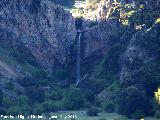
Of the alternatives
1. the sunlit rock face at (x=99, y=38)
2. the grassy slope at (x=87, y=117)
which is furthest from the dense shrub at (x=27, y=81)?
the sunlit rock face at (x=99, y=38)

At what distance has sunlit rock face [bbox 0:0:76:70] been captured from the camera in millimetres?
93875

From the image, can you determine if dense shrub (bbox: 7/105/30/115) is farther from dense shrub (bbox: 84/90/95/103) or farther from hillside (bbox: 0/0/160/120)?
dense shrub (bbox: 84/90/95/103)

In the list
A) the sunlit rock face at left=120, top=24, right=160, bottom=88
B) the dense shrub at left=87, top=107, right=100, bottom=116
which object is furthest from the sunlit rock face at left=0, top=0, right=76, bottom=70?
the dense shrub at left=87, top=107, right=100, bottom=116

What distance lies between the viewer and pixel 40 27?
9612cm

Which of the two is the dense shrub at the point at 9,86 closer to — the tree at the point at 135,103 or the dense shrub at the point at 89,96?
the dense shrub at the point at 89,96

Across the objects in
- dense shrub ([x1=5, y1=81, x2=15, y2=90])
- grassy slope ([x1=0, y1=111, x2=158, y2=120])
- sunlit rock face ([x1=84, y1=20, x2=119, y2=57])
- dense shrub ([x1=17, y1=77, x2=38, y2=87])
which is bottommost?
grassy slope ([x1=0, y1=111, x2=158, y2=120])

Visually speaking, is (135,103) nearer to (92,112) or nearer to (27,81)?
(92,112)

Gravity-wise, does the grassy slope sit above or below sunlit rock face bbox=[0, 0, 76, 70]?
below

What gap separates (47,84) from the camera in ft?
285

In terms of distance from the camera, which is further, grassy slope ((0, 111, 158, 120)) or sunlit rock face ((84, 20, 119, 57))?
sunlit rock face ((84, 20, 119, 57))

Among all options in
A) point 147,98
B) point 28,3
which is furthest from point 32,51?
point 147,98

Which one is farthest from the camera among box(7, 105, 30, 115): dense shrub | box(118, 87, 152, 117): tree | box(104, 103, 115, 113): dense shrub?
box(104, 103, 115, 113): dense shrub

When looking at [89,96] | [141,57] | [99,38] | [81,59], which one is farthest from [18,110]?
[99,38]

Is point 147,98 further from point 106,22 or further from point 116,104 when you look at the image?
point 106,22
